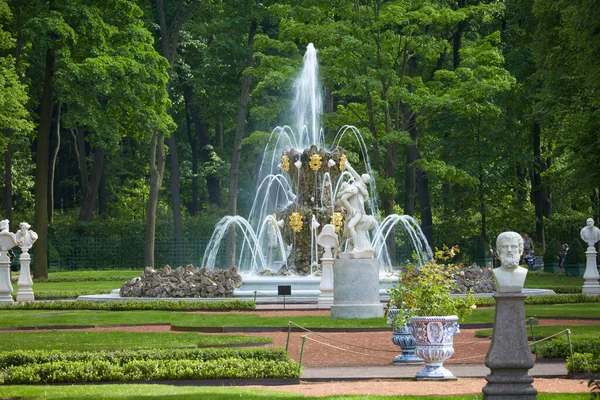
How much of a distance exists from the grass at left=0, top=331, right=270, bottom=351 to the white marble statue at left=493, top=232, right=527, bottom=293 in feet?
25.2

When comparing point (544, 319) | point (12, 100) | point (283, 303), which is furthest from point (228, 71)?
point (544, 319)

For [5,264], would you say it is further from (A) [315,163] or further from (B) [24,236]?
(A) [315,163]

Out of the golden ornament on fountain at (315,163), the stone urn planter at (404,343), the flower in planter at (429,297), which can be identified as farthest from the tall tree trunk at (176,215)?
the flower in planter at (429,297)

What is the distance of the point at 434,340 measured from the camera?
49.1ft

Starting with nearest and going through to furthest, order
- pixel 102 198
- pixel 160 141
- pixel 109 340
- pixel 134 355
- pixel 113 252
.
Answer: pixel 134 355
pixel 109 340
pixel 160 141
pixel 113 252
pixel 102 198

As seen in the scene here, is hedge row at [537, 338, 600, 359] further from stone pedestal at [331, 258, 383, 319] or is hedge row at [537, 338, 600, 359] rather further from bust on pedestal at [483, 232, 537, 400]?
stone pedestal at [331, 258, 383, 319]

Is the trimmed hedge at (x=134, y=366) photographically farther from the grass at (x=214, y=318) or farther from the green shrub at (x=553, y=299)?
the green shrub at (x=553, y=299)

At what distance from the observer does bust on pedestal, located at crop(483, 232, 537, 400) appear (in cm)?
1070

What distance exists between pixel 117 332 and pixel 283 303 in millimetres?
8237

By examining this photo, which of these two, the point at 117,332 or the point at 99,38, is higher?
the point at 99,38

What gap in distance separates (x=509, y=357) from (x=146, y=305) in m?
18.4

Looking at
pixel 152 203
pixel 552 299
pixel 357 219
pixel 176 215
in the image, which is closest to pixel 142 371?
pixel 357 219

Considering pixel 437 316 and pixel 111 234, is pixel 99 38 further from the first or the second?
pixel 437 316

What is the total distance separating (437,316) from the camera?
15.0 metres
